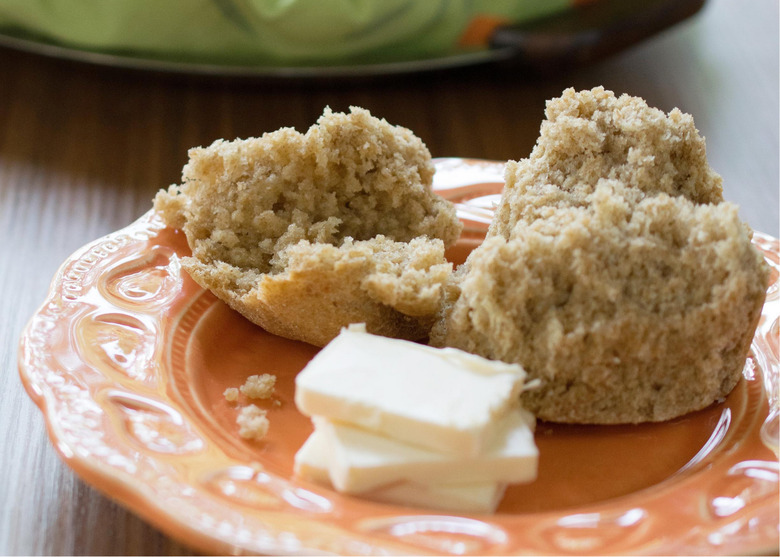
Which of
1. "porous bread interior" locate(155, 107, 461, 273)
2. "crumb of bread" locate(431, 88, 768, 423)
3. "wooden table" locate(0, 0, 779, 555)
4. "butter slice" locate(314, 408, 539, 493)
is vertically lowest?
"butter slice" locate(314, 408, 539, 493)

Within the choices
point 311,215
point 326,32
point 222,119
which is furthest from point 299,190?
point 222,119

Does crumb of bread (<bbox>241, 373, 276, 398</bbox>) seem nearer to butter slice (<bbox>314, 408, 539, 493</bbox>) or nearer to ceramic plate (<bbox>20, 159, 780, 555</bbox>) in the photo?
ceramic plate (<bbox>20, 159, 780, 555</bbox>)

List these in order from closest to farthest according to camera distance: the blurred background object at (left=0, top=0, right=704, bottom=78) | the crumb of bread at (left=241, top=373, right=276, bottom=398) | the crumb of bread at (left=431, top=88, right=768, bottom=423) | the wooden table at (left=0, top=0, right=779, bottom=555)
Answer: the crumb of bread at (left=431, top=88, right=768, bottom=423) < the crumb of bread at (left=241, top=373, right=276, bottom=398) < the wooden table at (left=0, top=0, right=779, bottom=555) < the blurred background object at (left=0, top=0, right=704, bottom=78)

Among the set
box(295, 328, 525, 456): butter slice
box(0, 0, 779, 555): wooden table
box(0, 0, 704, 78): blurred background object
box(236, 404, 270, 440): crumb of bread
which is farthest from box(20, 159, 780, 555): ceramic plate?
box(0, 0, 704, 78): blurred background object

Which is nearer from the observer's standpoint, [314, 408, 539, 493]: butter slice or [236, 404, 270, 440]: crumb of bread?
[314, 408, 539, 493]: butter slice

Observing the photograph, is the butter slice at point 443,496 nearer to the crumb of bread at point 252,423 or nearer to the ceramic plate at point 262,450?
the ceramic plate at point 262,450

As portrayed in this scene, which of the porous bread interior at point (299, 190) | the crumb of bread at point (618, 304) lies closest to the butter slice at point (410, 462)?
the crumb of bread at point (618, 304)
